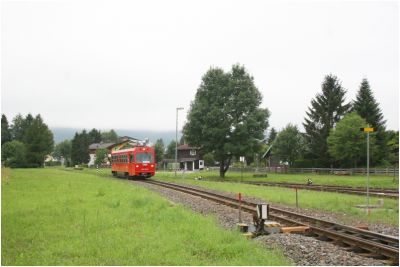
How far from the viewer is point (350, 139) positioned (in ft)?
181

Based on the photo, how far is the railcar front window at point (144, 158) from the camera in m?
41.3

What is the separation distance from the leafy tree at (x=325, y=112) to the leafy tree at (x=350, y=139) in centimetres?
779

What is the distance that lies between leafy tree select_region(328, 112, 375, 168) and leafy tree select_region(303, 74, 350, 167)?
7.79m

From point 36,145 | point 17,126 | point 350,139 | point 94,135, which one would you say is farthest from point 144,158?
point 94,135

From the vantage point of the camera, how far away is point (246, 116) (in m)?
48.9

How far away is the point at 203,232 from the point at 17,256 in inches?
169

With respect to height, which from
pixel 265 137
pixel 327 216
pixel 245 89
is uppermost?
pixel 245 89

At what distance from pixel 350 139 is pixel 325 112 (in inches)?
433

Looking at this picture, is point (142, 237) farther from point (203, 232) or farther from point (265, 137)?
point (265, 137)

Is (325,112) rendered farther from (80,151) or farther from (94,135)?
(94,135)

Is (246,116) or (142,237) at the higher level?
(246,116)

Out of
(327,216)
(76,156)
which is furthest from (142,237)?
(76,156)

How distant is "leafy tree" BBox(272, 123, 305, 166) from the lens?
6656cm

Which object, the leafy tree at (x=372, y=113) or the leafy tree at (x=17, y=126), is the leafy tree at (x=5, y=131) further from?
the leafy tree at (x=372, y=113)
